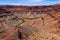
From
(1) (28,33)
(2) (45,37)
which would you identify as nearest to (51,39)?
(2) (45,37)

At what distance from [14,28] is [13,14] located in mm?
689

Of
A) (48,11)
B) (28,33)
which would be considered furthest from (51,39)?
(48,11)

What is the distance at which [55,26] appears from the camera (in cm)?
811

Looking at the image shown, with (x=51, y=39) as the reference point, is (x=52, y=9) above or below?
above

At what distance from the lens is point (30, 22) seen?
786cm

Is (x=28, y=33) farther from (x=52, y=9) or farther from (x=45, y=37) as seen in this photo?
(x=52, y=9)

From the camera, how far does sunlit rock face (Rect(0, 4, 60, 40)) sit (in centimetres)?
734

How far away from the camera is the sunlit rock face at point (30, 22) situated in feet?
24.1

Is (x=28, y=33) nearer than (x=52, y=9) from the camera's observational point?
Yes

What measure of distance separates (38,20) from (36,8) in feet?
1.64

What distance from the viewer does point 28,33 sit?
738 cm

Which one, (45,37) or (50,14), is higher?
(50,14)

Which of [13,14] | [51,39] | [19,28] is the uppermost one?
[13,14]

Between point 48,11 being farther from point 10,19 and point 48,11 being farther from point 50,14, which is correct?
point 10,19
